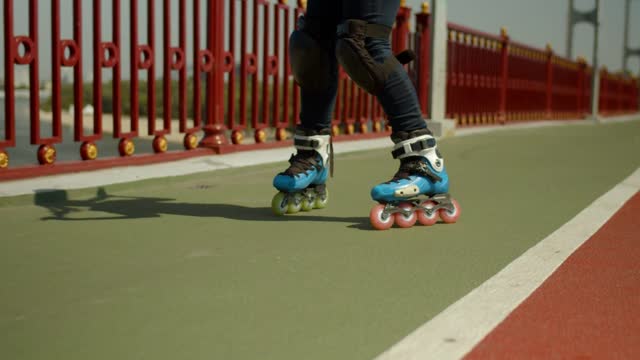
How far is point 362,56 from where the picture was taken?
167 inches

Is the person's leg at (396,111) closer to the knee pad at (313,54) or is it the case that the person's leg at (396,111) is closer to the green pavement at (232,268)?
the green pavement at (232,268)

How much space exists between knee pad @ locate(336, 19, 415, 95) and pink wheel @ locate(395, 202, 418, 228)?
0.55 metres

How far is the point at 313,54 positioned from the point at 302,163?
1.77 ft

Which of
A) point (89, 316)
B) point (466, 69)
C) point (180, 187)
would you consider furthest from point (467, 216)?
point (466, 69)

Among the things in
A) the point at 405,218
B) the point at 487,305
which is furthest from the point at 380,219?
the point at 487,305

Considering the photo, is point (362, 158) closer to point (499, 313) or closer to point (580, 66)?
point (499, 313)

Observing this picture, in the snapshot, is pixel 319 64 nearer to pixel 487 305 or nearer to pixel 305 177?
pixel 305 177

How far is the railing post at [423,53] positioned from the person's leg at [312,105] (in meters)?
9.02

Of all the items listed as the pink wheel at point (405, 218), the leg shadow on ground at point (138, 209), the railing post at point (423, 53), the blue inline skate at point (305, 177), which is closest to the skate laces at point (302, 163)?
the blue inline skate at point (305, 177)

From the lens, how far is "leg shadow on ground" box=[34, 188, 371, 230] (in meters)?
4.54

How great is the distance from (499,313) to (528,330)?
0.17 meters

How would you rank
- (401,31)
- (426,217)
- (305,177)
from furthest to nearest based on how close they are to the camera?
1. (401,31)
2. (305,177)
3. (426,217)

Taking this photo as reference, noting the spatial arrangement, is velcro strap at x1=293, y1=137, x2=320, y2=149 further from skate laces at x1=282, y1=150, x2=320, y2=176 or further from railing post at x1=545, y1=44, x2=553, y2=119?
railing post at x1=545, y1=44, x2=553, y2=119

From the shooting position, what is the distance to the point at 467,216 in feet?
15.3
